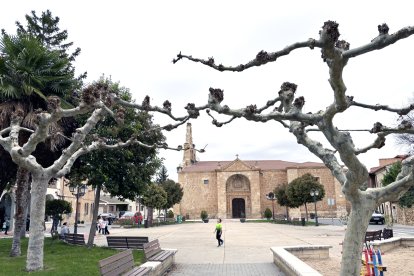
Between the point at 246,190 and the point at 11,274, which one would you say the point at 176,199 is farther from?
the point at 11,274

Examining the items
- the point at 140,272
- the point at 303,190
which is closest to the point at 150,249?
the point at 140,272

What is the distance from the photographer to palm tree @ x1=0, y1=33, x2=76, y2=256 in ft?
40.2

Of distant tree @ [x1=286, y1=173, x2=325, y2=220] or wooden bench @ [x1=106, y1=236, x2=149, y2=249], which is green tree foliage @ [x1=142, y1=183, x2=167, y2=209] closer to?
distant tree @ [x1=286, y1=173, x2=325, y2=220]

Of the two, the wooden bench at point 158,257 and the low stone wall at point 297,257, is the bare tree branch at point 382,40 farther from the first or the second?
the wooden bench at point 158,257

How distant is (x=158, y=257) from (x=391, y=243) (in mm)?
9644

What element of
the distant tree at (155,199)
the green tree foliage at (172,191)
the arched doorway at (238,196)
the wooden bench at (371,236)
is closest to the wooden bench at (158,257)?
the wooden bench at (371,236)

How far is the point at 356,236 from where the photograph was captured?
17.4ft

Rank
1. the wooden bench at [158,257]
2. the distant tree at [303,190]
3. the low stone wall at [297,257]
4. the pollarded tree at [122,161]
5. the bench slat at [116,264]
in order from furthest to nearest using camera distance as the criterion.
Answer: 1. the distant tree at [303,190]
2. the pollarded tree at [122,161]
3. the wooden bench at [158,257]
4. the low stone wall at [297,257]
5. the bench slat at [116,264]

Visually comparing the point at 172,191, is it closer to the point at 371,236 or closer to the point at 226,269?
the point at 371,236

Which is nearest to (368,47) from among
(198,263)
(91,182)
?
(198,263)

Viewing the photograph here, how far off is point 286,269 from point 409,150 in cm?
2336

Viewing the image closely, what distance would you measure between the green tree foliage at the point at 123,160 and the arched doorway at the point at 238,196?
4682 cm

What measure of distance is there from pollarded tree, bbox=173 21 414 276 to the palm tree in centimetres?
850

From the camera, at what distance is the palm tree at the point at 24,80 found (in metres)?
12.2
